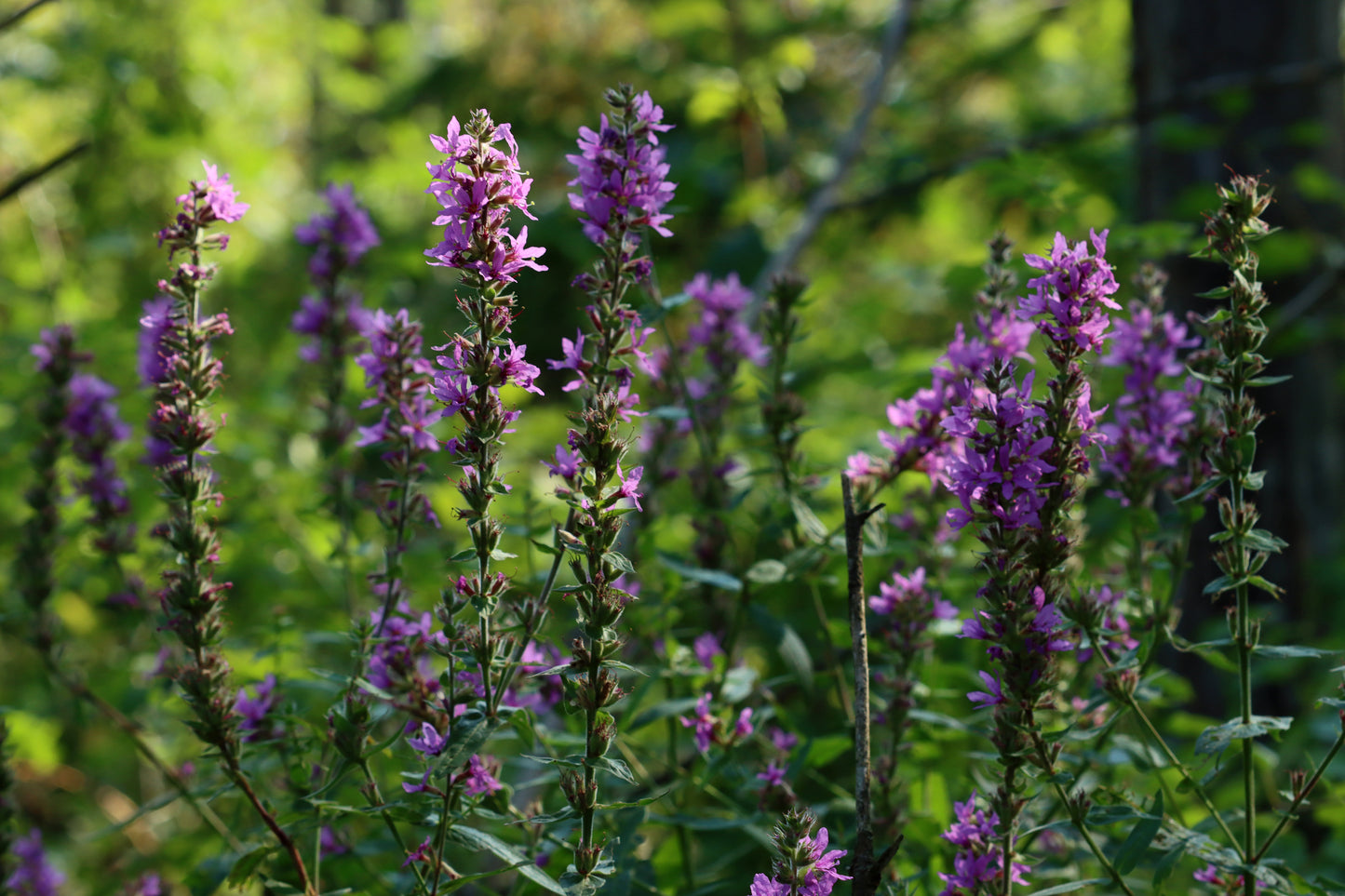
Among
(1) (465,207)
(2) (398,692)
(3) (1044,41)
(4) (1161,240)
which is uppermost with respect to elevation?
(3) (1044,41)

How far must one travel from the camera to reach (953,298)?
3834 mm

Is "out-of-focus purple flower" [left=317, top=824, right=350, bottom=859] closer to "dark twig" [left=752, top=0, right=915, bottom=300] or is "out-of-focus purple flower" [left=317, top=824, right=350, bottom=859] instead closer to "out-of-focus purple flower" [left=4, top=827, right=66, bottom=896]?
"out-of-focus purple flower" [left=4, top=827, right=66, bottom=896]

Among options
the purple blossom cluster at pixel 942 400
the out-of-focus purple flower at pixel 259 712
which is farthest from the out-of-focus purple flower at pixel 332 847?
the purple blossom cluster at pixel 942 400

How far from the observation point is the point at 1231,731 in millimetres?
1408

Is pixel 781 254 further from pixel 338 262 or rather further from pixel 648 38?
pixel 648 38

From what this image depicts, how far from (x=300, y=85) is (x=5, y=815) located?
7.26 meters

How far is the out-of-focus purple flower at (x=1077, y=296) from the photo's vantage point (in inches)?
53.1

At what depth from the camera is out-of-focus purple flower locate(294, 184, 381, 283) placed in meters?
2.48

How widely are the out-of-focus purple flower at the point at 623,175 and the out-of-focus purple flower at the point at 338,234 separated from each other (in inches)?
42.4

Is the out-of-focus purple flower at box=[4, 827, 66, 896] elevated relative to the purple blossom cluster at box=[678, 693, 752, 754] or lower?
lower

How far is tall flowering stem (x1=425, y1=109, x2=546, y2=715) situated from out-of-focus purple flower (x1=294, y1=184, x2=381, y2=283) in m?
1.17

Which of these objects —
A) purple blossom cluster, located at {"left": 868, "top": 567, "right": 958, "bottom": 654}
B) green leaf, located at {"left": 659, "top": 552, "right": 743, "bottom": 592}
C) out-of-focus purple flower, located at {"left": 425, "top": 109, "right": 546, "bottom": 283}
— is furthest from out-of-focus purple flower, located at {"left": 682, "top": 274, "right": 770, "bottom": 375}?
out-of-focus purple flower, located at {"left": 425, "top": 109, "right": 546, "bottom": 283}

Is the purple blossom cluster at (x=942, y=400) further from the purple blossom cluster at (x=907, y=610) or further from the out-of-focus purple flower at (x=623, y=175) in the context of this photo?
the out-of-focus purple flower at (x=623, y=175)

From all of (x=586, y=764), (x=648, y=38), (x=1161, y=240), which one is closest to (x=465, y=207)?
(x=586, y=764)
